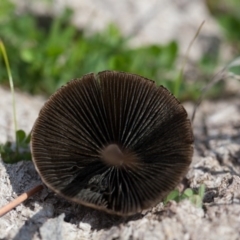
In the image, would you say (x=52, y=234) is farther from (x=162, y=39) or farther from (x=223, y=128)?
(x=162, y=39)

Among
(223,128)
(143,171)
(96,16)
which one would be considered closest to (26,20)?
(96,16)

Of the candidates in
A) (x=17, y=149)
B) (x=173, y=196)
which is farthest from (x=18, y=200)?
(x=173, y=196)

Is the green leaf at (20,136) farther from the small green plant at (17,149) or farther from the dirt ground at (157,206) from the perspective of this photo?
the dirt ground at (157,206)

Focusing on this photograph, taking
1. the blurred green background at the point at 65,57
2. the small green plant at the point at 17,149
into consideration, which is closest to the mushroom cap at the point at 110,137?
the small green plant at the point at 17,149

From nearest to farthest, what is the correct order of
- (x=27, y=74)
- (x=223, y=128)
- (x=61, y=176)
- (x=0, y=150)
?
(x=61, y=176) → (x=0, y=150) → (x=223, y=128) → (x=27, y=74)

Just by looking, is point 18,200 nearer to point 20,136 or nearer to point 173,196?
point 20,136

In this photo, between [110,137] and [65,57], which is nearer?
[110,137]
